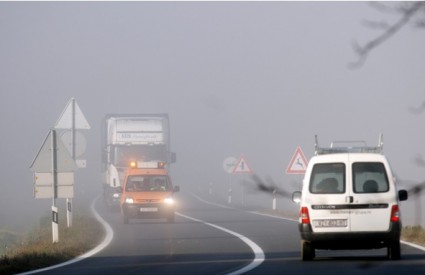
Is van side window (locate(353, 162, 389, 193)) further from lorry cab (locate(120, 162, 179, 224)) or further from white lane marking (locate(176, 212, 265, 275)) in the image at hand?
lorry cab (locate(120, 162, 179, 224))

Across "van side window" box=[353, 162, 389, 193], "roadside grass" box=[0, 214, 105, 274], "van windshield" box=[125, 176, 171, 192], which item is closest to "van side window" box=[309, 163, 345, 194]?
"van side window" box=[353, 162, 389, 193]

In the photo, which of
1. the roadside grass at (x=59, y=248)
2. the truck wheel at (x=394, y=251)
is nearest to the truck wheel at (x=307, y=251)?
the truck wheel at (x=394, y=251)

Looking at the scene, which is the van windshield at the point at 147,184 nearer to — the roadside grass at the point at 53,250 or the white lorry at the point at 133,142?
the roadside grass at the point at 53,250

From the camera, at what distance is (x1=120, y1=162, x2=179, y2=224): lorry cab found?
128ft

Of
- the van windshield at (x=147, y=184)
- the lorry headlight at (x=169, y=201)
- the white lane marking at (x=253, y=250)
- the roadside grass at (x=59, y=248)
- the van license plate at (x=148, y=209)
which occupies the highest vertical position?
the van windshield at (x=147, y=184)

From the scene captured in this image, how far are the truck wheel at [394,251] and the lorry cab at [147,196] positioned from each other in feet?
67.8

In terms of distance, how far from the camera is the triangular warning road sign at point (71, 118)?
3141cm

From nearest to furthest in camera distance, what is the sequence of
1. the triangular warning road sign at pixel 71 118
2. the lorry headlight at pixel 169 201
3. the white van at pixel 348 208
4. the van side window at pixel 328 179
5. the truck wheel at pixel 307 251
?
the white van at pixel 348 208 < the van side window at pixel 328 179 < the truck wheel at pixel 307 251 < the triangular warning road sign at pixel 71 118 < the lorry headlight at pixel 169 201

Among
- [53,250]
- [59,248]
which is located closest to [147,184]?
[59,248]

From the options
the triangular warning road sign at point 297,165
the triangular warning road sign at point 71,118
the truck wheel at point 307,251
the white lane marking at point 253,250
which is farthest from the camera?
the triangular warning road sign at point 297,165

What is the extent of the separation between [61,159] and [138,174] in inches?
610

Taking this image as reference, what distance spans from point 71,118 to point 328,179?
14481mm

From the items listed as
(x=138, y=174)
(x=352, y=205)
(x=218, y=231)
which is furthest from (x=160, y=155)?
(x=352, y=205)

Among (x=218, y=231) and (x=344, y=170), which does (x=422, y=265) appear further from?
(x=218, y=231)
